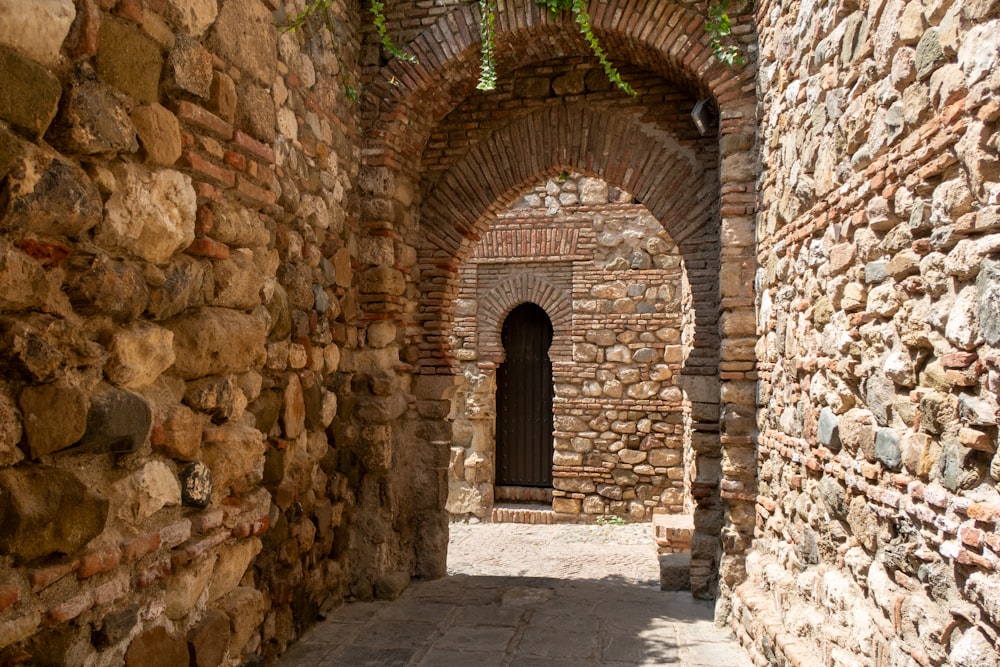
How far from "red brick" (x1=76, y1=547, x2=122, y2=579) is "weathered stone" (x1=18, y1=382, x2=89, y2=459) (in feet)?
1.10

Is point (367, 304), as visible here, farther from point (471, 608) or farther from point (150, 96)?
point (150, 96)

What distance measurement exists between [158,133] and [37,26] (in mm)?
524

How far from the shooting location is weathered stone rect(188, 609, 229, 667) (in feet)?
8.65

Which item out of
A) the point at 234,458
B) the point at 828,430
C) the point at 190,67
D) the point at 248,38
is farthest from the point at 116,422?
the point at 828,430

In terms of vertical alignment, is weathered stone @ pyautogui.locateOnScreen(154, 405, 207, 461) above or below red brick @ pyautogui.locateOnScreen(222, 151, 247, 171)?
below

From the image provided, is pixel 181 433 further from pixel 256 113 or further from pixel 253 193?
pixel 256 113

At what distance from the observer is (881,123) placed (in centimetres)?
246

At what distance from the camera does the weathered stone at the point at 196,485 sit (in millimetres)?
2547

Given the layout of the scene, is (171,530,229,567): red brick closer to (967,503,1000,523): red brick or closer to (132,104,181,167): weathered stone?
(132,104,181,167): weathered stone

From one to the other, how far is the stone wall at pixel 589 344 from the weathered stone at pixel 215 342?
6029 millimetres

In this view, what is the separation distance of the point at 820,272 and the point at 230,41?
8.00 feet

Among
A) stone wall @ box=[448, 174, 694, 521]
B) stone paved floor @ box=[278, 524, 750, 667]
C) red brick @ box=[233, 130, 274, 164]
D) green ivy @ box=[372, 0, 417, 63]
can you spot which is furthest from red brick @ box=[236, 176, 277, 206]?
stone wall @ box=[448, 174, 694, 521]

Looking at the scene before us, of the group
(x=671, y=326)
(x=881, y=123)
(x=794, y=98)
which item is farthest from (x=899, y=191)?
(x=671, y=326)

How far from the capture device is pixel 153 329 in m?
2.38
